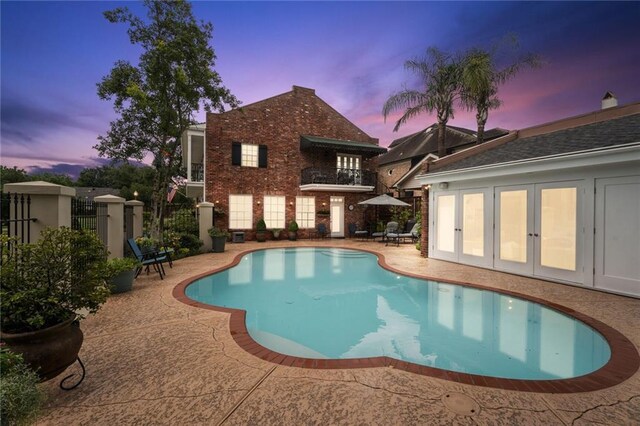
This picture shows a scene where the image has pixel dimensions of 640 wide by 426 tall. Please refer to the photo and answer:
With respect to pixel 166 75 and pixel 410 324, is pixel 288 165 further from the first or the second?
pixel 410 324

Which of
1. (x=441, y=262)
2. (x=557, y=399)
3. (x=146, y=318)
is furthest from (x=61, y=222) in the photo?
(x=441, y=262)

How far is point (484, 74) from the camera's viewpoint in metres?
11.8

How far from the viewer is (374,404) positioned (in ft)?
7.78

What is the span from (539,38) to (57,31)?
17038mm

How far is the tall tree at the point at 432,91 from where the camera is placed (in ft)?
42.4

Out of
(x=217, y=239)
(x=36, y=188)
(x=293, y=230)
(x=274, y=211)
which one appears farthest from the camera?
(x=274, y=211)

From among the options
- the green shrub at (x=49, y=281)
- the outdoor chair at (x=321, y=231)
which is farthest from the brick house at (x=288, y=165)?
the green shrub at (x=49, y=281)

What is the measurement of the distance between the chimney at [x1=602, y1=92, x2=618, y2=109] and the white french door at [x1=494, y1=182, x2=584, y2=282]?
560 cm

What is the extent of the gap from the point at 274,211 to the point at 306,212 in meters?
1.97

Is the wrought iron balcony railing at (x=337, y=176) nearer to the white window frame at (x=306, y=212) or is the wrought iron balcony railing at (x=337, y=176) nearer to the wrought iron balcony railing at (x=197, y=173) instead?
the white window frame at (x=306, y=212)

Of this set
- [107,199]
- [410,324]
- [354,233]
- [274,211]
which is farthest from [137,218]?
[354,233]

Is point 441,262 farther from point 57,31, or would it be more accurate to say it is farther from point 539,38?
point 57,31

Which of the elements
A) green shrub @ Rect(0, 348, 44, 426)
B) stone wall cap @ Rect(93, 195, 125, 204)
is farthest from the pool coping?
stone wall cap @ Rect(93, 195, 125, 204)

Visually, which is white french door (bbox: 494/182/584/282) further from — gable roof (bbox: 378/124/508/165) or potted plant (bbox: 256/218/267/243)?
gable roof (bbox: 378/124/508/165)
